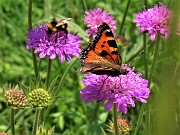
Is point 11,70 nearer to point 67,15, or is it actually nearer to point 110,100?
point 67,15

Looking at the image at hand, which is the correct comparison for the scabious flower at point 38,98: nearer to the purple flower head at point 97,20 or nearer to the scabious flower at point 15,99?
the scabious flower at point 15,99

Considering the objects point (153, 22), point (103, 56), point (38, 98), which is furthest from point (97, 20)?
point (38, 98)

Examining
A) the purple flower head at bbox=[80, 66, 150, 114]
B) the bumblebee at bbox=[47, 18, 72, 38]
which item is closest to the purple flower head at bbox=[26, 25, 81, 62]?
the bumblebee at bbox=[47, 18, 72, 38]

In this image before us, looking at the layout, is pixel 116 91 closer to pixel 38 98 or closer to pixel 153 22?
pixel 38 98

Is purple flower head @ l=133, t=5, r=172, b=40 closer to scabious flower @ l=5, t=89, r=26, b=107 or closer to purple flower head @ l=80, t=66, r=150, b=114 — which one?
purple flower head @ l=80, t=66, r=150, b=114

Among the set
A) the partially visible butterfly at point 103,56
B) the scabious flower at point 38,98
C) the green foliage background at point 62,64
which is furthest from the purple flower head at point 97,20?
the scabious flower at point 38,98

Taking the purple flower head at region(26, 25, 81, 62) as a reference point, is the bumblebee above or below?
above
